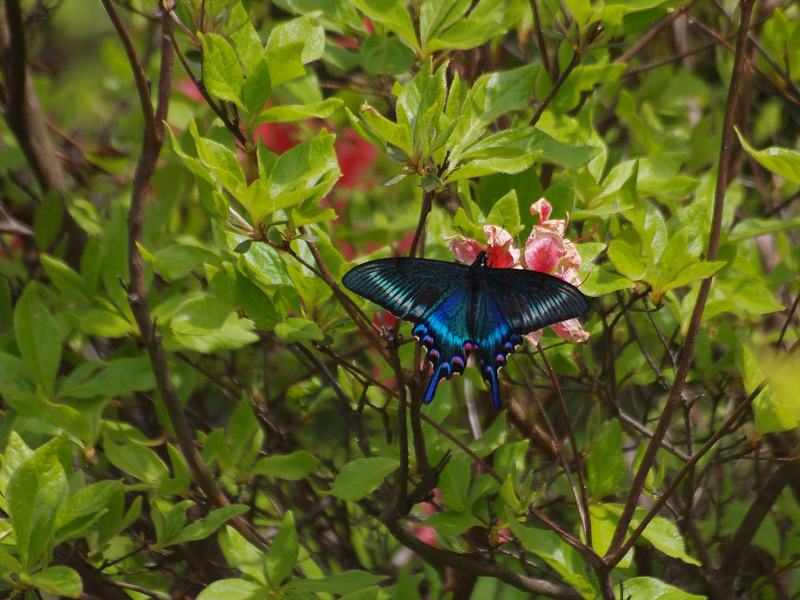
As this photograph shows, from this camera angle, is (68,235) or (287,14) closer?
(68,235)

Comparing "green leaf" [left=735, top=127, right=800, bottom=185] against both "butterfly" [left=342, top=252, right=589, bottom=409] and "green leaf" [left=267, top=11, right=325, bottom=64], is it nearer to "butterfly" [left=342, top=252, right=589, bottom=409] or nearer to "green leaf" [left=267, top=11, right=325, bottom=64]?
"butterfly" [left=342, top=252, right=589, bottom=409]

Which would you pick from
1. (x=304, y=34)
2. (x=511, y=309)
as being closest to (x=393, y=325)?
(x=511, y=309)

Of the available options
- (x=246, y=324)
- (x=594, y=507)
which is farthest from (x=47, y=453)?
(x=594, y=507)

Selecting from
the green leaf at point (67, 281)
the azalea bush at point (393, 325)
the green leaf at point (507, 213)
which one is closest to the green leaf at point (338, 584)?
the azalea bush at point (393, 325)

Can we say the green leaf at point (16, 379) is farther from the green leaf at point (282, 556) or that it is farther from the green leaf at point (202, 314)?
the green leaf at point (282, 556)

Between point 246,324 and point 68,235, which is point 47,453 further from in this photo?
point 68,235

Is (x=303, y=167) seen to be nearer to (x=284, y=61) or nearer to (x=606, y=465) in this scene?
(x=284, y=61)

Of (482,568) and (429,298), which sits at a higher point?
(429,298)
